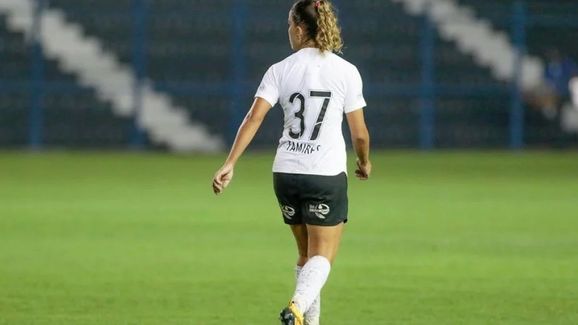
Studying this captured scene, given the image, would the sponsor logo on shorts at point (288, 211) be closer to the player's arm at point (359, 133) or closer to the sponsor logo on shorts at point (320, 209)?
the sponsor logo on shorts at point (320, 209)

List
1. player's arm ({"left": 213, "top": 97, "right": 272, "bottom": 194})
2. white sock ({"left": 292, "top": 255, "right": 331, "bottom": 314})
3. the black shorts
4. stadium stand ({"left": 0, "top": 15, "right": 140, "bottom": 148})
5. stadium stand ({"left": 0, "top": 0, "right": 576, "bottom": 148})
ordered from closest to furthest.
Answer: white sock ({"left": 292, "top": 255, "right": 331, "bottom": 314}), player's arm ({"left": 213, "top": 97, "right": 272, "bottom": 194}), the black shorts, stadium stand ({"left": 0, "top": 15, "right": 140, "bottom": 148}), stadium stand ({"left": 0, "top": 0, "right": 576, "bottom": 148})

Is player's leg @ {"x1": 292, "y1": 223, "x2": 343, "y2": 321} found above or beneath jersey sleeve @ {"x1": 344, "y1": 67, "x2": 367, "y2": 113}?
beneath

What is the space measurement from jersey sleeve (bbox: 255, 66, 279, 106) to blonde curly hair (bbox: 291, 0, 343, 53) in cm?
28

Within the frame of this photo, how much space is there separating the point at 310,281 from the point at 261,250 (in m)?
5.24

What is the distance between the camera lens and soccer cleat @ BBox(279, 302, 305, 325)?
7031mm

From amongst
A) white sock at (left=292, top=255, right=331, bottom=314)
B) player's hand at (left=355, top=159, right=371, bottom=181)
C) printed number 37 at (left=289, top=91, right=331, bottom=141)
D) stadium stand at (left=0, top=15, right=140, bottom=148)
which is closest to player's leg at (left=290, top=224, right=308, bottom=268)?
white sock at (left=292, top=255, right=331, bottom=314)

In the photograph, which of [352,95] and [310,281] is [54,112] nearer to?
[352,95]

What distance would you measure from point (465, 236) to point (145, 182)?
7438 mm

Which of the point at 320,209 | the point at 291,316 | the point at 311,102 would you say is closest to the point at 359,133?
the point at 311,102

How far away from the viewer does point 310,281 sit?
24.1 feet

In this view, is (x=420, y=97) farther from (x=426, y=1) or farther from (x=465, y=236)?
(x=465, y=236)

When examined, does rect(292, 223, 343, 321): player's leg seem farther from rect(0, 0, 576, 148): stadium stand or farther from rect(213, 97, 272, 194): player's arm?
rect(0, 0, 576, 148): stadium stand

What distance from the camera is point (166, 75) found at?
90.6 feet

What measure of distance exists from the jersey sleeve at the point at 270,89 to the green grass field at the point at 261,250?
5.34ft
